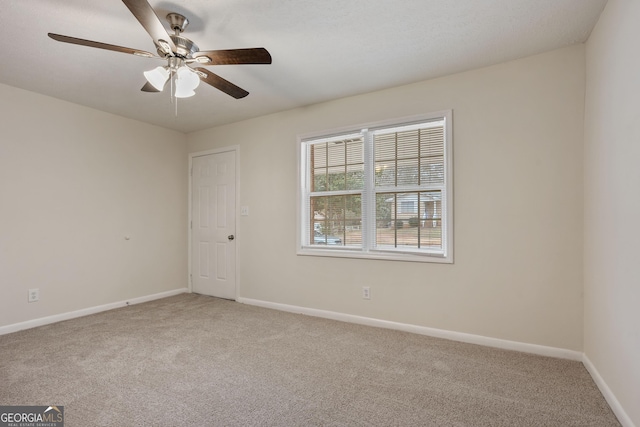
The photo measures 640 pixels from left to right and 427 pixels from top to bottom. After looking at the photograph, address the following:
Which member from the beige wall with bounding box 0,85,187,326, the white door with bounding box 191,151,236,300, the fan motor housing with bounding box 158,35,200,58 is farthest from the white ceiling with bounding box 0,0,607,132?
the white door with bounding box 191,151,236,300

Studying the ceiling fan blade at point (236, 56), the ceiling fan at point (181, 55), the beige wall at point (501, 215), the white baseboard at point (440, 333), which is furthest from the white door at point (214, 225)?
the ceiling fan blade at point (236, 56)

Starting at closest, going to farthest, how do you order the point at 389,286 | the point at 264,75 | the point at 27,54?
1. the point at 27,54
2. the point at 264,75
3. the point at 389,286

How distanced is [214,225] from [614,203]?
4193 millimetres

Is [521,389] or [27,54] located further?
[27,54]

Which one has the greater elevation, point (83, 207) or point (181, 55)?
point (181, 55)

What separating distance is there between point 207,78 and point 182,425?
217cm

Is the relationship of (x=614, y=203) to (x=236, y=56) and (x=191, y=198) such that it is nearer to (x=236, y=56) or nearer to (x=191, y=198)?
(x=236, y=56)

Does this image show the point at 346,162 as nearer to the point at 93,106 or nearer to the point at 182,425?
the point at 182,425

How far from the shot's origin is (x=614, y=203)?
6.15 ft

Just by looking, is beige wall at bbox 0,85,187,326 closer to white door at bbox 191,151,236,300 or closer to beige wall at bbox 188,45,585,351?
white door at bbox 191,151,236,300

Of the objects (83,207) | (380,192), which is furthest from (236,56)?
(83,207)

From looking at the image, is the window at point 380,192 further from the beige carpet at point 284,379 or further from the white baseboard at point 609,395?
the white baseboard at point 609,395

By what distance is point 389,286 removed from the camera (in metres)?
3.22

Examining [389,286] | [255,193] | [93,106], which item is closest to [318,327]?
[389,286]
